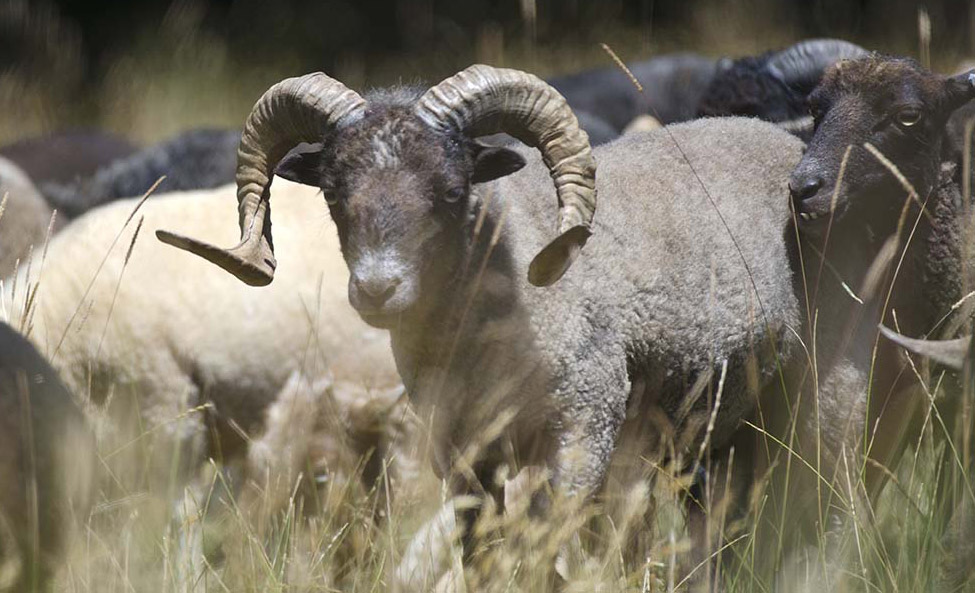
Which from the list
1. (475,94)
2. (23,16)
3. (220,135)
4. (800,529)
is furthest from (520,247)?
(23,16)

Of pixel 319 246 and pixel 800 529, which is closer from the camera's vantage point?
pixel 800 529

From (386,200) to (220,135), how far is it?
3.53 m

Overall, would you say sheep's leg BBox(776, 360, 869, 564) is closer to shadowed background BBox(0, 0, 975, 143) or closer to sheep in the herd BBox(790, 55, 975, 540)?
sheep in the herd BBox(790, 55, 975, 540)

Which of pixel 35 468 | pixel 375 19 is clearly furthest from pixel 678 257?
pixel 375 19

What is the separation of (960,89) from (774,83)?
6.12 feet

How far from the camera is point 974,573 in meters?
3.57

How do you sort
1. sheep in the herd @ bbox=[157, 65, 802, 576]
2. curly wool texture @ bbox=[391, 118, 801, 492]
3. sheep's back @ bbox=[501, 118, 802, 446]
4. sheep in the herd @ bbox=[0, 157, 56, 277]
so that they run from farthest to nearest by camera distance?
1. sheep in the herd @ bbox=[0, 157, 56, 277]
2. sheep's back @ bbox=[501, 118, 802, 446]
3. curly wool texture @ bbox=[391, 118, 801, 492]
4. sheep in the herd @ bbox=[157, 65, 802, 576]

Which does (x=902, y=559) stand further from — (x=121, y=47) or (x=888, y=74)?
(x=121, y=47)

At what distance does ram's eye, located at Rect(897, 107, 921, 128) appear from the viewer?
456 centimetres

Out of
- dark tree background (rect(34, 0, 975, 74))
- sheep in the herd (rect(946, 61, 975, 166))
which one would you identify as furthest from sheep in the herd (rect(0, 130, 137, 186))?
dark tree background (rect(34, 0, 975, 74))

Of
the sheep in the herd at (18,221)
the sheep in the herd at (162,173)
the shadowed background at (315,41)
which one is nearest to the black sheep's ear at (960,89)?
the sheep in the herd at (162,173)

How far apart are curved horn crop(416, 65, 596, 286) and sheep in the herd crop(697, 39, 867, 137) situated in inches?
77.7

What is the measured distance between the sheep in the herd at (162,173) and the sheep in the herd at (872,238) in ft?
11.0

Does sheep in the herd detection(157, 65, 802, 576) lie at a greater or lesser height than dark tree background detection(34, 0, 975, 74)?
lesser
